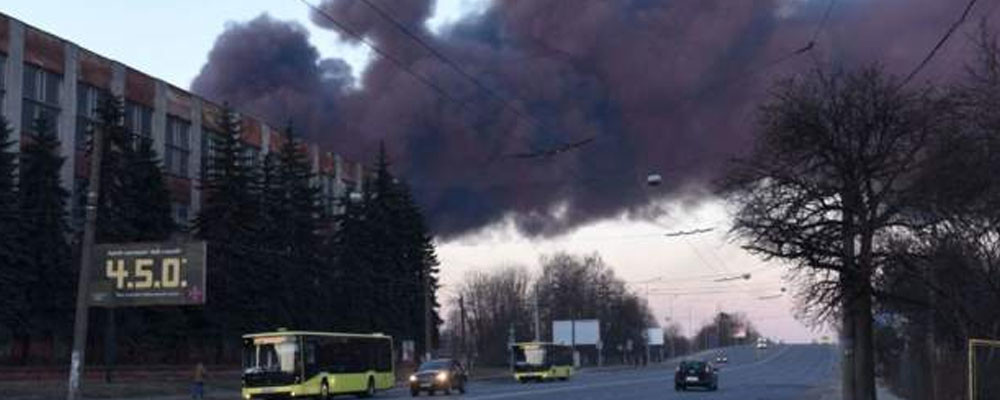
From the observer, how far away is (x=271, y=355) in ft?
148

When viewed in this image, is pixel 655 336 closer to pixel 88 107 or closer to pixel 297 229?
pixel 297 229

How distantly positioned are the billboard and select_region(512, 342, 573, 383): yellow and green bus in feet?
131

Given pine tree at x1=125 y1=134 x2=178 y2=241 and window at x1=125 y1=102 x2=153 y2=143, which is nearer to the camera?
pine tree at x1=125 y1=134 x2=178 y2=241

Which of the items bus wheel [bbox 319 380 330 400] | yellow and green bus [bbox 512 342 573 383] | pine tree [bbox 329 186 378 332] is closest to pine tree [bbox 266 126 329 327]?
pine tree [bbox 329 186 378 332]

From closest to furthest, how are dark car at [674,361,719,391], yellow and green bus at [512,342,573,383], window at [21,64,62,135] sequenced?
window at [21,64,62,135] < dark car at [674,361,719,391] < yellow and green bus at [512,342,573,383]

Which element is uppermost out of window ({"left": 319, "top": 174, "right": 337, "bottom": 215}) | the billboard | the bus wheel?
window ({"left": 319, "top": 174, "right": 337, "bottom": 215})

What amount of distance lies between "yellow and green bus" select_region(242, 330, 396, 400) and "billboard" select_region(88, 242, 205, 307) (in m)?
2.85

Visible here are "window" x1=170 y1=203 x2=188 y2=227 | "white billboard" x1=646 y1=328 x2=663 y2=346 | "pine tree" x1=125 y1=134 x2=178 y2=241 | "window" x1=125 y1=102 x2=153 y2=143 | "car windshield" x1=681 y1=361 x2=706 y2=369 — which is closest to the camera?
"pine tree" x1=125 y1=134 x2=178 y2=241

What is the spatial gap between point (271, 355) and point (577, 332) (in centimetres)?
A: 9373

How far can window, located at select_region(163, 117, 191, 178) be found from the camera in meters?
67.4

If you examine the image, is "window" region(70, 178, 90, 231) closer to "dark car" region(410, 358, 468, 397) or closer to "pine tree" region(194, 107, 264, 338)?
"pine tree" region(194, 107, 264, 338)

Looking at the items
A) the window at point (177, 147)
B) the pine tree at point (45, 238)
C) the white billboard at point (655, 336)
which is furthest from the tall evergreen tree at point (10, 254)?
the white billboard at point (655, 336)

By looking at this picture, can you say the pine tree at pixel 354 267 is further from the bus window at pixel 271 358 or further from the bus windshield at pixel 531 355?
the bus window at pixel 271 358

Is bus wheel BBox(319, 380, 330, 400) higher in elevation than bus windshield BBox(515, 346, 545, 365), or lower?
lower
